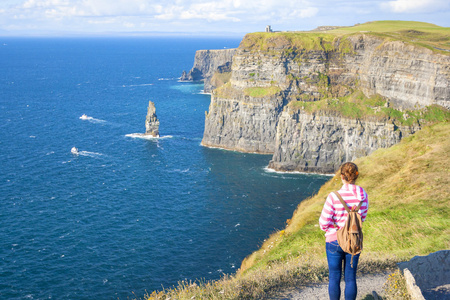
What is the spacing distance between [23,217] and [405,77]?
248ft

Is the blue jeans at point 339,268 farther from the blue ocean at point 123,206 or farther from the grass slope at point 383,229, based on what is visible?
the blue ocean at point 123,206

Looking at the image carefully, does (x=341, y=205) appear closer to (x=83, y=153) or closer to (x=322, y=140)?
(x=322, y=140)

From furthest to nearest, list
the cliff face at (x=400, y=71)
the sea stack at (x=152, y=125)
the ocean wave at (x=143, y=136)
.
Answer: the sea stack at (x=152, y=125) → the ocean wave at (x=143, y=136) → the cliff face at (x=400, y=71)

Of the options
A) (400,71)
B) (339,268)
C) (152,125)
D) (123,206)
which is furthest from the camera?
(152,125)

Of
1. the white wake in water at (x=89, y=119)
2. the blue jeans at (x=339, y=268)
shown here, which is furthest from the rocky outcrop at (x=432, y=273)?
the white wake in water at (x=89, y=119)

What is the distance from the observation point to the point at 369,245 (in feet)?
76.2

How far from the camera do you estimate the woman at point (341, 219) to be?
39.5 ft

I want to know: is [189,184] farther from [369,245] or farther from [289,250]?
[369,245]

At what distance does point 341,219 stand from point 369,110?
8125 cm

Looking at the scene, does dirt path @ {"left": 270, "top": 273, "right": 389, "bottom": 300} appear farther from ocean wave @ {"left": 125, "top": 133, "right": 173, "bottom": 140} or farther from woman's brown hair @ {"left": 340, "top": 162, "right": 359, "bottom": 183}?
ocean wave @ {"left": 125, "top": 133, "right": 173, "bottom": 140}

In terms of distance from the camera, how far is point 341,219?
478 inches

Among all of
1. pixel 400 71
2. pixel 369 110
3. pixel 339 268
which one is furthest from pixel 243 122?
pixel 339 268

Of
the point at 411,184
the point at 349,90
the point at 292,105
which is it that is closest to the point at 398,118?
the point at 349,90

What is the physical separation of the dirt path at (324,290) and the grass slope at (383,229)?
1.73ft
